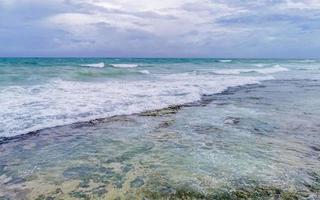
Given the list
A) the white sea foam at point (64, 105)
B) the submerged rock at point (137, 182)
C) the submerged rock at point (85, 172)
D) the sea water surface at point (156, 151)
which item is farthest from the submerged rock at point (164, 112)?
the submerged rock at point (137, 182)

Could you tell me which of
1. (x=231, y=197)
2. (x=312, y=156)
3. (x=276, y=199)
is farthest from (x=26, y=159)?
(x=312, y=156)

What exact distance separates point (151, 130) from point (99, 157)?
2383 mm

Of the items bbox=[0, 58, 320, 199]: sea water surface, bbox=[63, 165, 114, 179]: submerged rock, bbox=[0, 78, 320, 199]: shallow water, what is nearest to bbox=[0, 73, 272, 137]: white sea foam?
bbox=[0, 58, 320, 199]: sea water surface

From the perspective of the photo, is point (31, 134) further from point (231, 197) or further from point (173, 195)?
point (231, 197)

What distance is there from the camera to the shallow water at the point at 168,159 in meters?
4.90

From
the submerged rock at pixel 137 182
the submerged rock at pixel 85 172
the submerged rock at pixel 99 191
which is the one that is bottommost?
the submerged rock at pixel 99 191

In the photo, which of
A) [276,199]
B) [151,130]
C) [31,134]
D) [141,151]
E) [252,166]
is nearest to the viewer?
[276,199]

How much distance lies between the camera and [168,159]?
623 cm

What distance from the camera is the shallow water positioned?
490 cm

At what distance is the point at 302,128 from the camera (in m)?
8.68

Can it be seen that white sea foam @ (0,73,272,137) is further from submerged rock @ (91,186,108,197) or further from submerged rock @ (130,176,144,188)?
submerged rock @ (130,176,144,188)

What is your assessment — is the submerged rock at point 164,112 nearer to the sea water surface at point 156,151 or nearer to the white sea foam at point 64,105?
the sea water surface at point 156,151

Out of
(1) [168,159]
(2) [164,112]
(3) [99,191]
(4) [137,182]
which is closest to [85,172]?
(3) [99,191]

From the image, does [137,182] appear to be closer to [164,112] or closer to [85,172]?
[85,172]
